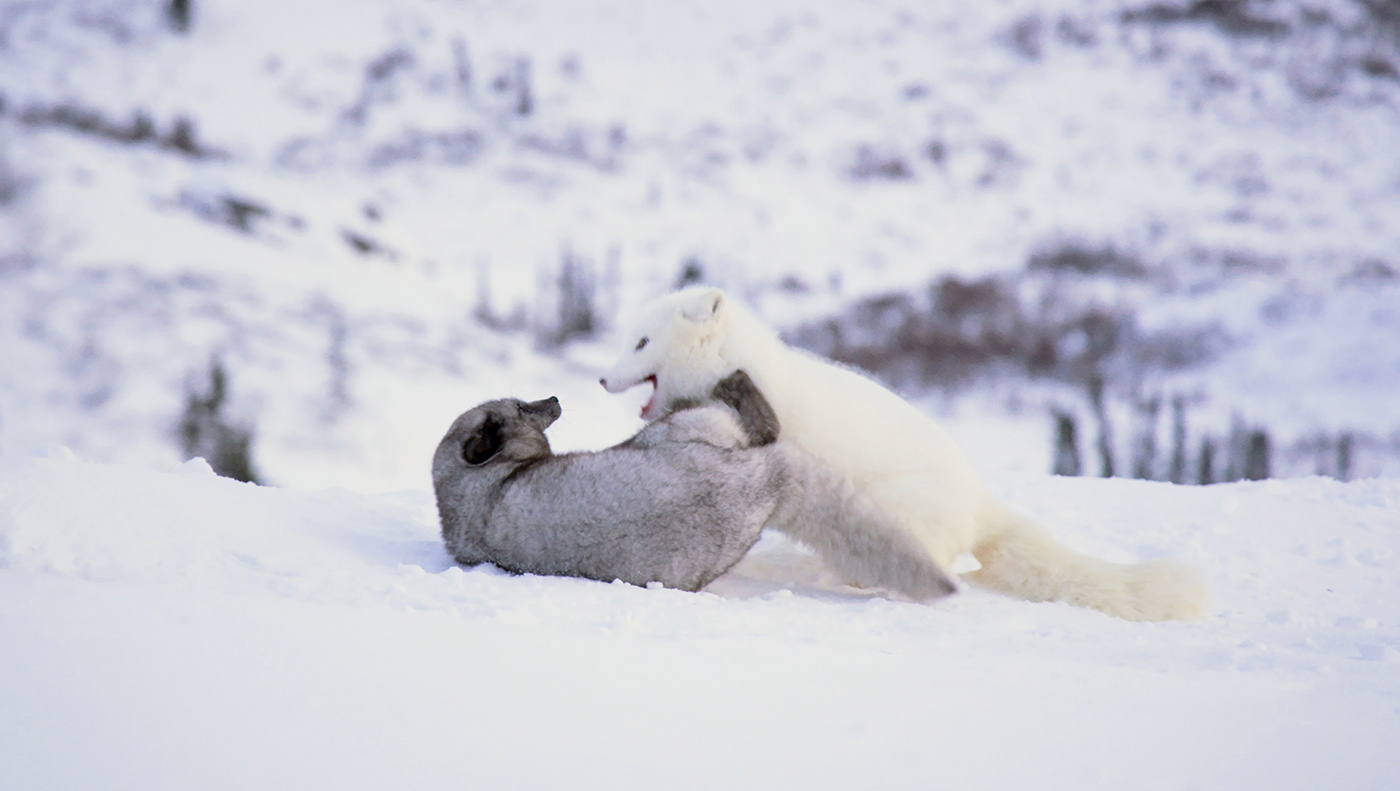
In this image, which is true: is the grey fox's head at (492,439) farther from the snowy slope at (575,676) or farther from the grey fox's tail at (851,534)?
the grey fox's tail at (851,534)

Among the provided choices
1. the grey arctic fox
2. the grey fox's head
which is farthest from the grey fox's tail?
the grey fox's head

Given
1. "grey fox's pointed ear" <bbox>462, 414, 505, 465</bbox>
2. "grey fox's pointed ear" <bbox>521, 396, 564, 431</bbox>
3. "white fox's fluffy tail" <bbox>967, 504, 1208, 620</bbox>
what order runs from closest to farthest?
"white fox's fluffy tail" <bbox>967, 504, 1208, 620</bbox> < "grey fox's pointed ear" <bbox>462, 414, 505, 465</bbox> < "grey fox's pointed ear" <bbox>521, 396, 564, 431</bbox>

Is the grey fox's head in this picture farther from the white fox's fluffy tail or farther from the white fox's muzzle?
the white fox's fluffy tail

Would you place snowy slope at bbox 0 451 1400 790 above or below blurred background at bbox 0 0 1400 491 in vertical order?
below

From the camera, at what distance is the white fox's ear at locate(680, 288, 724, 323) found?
14.5 ft

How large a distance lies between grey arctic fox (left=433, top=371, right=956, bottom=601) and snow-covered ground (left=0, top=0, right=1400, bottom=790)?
0.20 meters

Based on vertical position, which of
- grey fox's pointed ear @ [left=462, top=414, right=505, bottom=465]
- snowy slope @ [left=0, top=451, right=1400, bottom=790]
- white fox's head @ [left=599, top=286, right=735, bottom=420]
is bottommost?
snowy slope @ [left=0, top=451, right=1400, bottom=790]

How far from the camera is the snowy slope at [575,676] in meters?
2.14

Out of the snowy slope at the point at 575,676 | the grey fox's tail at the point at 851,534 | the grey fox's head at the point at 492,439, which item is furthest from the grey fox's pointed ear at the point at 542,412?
the grey fox's tail at the point at 851,534

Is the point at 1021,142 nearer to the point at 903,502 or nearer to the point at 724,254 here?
the point at 724,254

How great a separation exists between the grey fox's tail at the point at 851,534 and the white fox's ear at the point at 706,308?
71 centimetres

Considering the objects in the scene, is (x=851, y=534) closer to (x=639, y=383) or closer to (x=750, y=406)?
(x=750, y=406)

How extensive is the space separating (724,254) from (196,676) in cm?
1979

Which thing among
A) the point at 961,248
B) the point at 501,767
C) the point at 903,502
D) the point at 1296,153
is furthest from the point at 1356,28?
the point at 501,767
